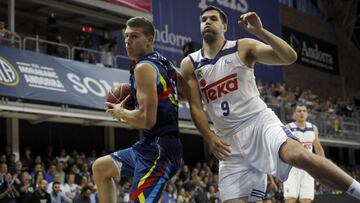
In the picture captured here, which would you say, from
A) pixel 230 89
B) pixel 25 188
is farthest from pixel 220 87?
pixel 25 188

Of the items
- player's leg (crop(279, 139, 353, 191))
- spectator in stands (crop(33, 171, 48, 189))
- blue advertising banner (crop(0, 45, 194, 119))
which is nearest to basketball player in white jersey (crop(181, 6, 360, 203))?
player's leg (crop(279, 139, 353, 191))

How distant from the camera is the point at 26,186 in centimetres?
1351

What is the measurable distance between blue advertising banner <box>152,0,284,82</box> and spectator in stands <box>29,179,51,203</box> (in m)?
11.1

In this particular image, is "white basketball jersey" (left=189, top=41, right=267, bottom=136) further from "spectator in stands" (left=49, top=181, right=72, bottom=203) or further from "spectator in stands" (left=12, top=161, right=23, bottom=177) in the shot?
"spectator in stands" (left=12, top=161, right=23, bottom=177)

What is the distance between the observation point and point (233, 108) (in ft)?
18.5

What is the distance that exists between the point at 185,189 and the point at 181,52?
8.26 m

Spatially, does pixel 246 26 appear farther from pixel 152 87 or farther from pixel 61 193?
pixel 61 193

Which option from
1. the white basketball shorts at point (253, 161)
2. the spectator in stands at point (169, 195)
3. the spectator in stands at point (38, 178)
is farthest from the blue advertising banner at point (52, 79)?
the white basketball shorts at point (253, 161)

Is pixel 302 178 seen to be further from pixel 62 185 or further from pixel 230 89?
pixel 62 185

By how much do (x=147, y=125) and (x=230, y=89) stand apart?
1.15 meters

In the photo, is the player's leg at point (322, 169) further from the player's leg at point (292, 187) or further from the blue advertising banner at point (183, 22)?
the blue advertising banner at point (183, 22)

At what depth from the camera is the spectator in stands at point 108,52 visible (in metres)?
18.5

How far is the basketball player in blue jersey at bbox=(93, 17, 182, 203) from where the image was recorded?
15.7ft

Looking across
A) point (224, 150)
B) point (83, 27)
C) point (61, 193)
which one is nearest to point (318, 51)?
point (83, 27)
